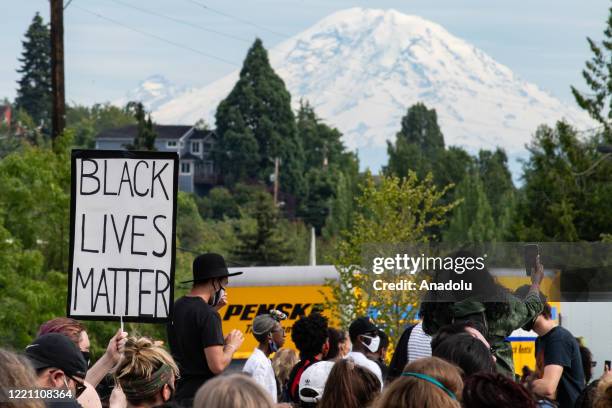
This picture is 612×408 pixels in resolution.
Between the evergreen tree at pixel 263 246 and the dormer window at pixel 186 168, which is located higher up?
the dormer window at pixel 186 168

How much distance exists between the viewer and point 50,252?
2689cm

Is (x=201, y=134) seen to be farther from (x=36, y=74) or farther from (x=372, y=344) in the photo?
(x=372, y=344)

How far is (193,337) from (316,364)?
2.94 ft

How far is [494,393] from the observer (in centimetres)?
493

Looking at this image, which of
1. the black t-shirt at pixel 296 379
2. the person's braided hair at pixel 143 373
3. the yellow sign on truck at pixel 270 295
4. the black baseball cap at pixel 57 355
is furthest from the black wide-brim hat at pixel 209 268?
the yellow sign on truck at pixel 270 295

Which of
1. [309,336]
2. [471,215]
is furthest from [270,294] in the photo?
[471,215]

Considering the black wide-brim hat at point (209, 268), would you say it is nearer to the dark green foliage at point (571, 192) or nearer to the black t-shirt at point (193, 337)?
the black t-shirt at point (193, 337)

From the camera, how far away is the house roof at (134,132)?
160 meters

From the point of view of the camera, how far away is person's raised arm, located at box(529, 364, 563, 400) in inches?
305

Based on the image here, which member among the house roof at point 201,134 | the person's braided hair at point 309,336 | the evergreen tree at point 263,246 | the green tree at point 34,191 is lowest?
the evergreen tree at point 263,246

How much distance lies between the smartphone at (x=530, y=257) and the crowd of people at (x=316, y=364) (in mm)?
45

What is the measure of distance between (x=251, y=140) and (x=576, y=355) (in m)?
129

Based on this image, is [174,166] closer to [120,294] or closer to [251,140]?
[120,294]

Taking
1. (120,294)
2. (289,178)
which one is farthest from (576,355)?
(289,178)
